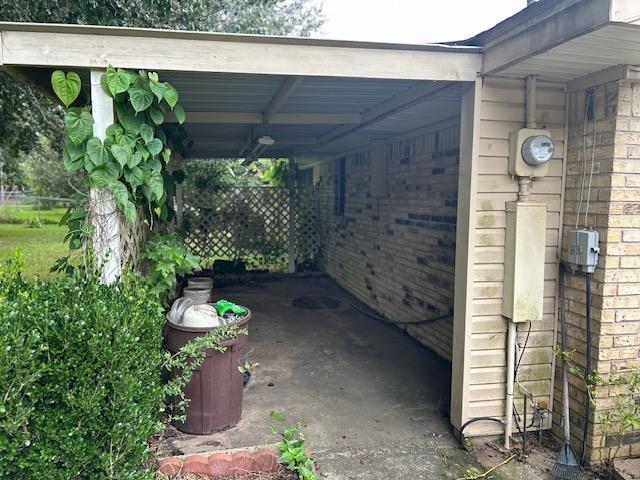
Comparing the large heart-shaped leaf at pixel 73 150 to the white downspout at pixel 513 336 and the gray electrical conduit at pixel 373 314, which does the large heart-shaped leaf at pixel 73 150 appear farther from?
the gray electrical conduit at pixel 373 314

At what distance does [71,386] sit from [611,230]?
306 cm

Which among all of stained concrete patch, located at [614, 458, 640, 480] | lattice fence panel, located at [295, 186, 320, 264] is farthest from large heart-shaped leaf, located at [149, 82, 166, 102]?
lattice fence panel, located at [295, 186, 320, 264]

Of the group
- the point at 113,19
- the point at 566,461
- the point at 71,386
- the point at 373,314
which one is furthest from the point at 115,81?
the point at 373,314

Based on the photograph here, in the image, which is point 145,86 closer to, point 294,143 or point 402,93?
point 402,93

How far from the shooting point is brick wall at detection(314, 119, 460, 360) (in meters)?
4.64

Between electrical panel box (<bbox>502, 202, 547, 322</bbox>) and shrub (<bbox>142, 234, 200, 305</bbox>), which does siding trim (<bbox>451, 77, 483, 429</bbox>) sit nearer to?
electrical panel box (<bbox>502, 202, 547, 322</bbox>)

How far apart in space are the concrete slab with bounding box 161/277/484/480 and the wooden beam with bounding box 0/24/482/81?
95.1 inches

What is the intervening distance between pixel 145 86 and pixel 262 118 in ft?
7.32

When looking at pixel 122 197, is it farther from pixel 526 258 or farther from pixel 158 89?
pixel 526 258

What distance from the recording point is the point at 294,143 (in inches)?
280

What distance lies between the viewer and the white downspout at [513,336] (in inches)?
117

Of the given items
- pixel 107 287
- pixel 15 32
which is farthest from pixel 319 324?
pixel 15 32

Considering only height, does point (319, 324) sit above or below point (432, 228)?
below

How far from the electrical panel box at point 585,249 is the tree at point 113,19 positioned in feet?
18.8
